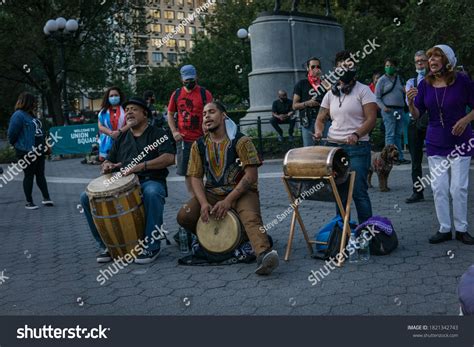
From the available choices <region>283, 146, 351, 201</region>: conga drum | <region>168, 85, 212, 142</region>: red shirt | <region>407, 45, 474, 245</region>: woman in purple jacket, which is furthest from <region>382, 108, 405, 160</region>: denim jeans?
<region>283, 146, 351, 201</region>: conga drum

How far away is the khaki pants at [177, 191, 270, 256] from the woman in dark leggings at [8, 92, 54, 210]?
5270mm

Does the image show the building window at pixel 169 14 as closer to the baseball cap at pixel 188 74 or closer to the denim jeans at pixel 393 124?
the denim jeans at pixel 393 124

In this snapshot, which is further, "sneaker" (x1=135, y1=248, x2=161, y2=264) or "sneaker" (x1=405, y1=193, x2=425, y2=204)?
"sneaker" (x1=405, y1=193, x2=425, y2=204)

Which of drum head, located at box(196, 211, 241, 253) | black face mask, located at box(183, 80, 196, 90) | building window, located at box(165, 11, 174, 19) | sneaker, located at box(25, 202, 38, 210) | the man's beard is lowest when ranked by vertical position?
sneaker, located at box(25, 202, 38, 210)

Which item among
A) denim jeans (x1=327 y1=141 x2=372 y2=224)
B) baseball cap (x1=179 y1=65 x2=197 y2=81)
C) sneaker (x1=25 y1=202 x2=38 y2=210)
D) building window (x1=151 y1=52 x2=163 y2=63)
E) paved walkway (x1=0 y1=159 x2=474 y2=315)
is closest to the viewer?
paved walkway (x1=0 y1=159 x2=474 y2=315)

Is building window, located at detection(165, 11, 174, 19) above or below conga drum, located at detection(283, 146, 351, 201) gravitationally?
above

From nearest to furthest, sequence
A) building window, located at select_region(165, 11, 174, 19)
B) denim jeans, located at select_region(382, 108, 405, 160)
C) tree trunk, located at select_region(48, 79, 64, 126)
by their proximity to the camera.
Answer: denim jeans, located at select_region(382, 108, 405, 160) < tree trunk, located at select_region(48, 79, 64, 126) < building window, located at select_region(165, 11, 174, 19)

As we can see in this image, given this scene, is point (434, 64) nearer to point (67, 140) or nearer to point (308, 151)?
point (308, 151)

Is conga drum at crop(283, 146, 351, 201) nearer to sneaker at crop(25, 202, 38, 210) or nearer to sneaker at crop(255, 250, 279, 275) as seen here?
sneaker at crop(255, 250, 279, 275)

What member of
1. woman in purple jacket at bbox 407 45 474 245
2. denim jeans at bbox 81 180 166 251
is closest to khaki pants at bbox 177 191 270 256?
denim jeans at bbox 81 180 166 251

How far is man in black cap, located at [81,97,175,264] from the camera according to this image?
605cm

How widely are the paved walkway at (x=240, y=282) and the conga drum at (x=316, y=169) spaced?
0.71 metres

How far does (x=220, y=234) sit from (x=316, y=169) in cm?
113
